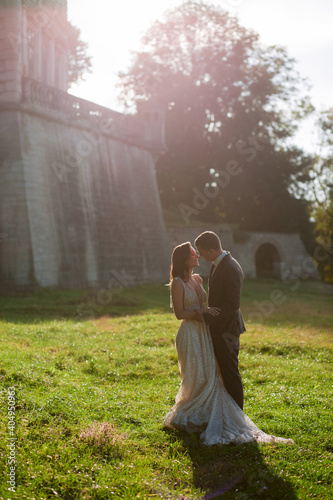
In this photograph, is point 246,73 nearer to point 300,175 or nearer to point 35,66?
point 300,175

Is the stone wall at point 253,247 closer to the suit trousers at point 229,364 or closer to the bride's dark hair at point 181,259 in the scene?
the bride's dark hair at point 181,259

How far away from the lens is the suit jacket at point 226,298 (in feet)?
16.8

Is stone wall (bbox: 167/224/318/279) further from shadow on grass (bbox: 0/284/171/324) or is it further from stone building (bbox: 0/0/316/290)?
shadow on grass (bbox: 0/284/171/324)

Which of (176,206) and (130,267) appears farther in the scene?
(176,206)

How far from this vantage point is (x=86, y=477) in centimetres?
412

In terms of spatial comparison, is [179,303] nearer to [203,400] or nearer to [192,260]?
[192,260]

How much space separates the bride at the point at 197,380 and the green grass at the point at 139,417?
19 cm

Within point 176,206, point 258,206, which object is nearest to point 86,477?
point 176,206

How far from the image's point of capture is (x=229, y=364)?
5160 mm

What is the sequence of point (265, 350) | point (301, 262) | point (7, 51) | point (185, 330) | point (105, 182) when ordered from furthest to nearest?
point (301, 262), point (105, 182), point (7, 51), point (265, 350), point (185, 330)

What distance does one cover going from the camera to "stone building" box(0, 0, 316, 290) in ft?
55.2

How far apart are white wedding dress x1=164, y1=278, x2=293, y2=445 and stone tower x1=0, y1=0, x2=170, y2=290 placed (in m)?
11.9

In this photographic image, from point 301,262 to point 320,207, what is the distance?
9.87m

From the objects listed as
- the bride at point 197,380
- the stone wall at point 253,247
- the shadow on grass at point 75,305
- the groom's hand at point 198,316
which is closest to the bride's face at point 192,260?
the bride at point 197,380
